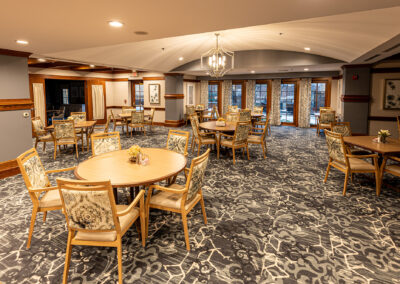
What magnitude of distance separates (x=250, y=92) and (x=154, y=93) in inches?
187

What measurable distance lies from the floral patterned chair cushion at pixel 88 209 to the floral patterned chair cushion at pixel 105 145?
2.00m

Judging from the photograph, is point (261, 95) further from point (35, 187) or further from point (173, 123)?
point (35, 187)

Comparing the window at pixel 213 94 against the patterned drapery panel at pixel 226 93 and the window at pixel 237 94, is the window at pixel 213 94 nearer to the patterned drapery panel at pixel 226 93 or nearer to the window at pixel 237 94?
the patterned drapery panel at pixel 226 93

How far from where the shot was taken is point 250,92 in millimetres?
12578

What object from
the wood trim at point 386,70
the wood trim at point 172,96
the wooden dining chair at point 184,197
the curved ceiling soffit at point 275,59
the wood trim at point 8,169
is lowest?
the wood trim at point 8,169

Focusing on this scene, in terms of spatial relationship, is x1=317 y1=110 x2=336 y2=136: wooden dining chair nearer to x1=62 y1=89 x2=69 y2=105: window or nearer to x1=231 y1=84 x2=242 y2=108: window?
x1=231 y1=84 x2=242 y2=108: window

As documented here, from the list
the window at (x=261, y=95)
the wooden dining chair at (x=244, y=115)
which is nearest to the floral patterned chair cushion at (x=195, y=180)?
the wooden dining chair at (x=244, y=115)

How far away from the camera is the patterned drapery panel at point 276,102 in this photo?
474 inches

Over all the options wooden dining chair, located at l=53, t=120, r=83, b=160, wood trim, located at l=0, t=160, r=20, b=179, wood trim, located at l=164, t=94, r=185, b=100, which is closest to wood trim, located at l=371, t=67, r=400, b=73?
wood trim, located at l=164, t=94, r=185, b=100

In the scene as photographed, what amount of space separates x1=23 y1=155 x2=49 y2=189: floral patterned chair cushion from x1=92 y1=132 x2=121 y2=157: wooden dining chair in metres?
0.97

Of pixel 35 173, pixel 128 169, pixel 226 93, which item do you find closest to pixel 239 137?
pixel 128 169

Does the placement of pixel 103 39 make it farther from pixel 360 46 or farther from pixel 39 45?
pixel 360 46

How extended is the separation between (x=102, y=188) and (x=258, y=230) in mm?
1928

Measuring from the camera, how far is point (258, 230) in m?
3.01
